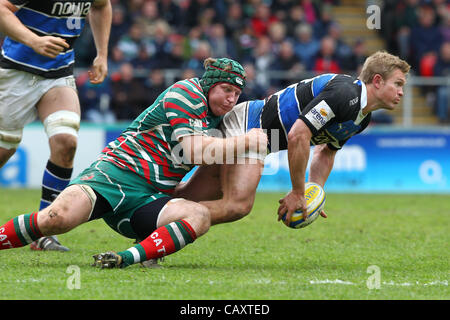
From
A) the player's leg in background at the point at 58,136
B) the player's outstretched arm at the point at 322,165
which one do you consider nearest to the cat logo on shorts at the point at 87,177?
the player's leg in background at the point at 58,136

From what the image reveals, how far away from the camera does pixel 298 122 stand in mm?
5535

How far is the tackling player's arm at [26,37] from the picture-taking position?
19.0 feet

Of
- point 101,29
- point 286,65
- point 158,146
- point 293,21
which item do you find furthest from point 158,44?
point 158,146

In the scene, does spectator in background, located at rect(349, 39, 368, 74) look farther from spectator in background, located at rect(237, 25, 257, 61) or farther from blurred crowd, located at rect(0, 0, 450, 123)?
spectator in background, located at rect(237, 25, 257, 61)

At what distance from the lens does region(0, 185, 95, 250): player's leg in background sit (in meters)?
5.27

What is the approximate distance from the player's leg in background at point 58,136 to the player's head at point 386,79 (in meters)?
2.43

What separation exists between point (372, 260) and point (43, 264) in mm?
2515

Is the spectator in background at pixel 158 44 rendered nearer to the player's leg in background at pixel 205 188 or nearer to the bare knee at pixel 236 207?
the player's leg in background at pixel 205 188

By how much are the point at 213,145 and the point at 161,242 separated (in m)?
0.74


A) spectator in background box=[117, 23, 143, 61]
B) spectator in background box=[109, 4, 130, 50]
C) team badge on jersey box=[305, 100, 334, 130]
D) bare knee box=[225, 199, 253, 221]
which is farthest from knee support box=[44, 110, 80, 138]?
spectator in background box=[109, 4, 130, 50]

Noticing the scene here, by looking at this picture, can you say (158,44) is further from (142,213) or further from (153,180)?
(142,213)

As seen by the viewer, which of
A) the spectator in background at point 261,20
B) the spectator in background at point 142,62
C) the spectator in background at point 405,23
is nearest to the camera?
the spectator in background at point 142,62

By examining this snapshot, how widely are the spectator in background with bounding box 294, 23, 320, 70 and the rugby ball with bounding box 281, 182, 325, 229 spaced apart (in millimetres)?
10784

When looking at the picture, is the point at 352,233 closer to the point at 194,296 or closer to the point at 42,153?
the point at 194,296
